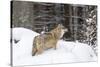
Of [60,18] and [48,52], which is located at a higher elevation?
[60,18]

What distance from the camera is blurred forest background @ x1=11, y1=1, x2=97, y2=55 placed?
2.38m

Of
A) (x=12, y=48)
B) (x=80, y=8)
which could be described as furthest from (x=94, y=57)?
(x=12, y=48)

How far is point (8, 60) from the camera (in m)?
2.33

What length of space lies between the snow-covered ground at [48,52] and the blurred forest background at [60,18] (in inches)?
2.8

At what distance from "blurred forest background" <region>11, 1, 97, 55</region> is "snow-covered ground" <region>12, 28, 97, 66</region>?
0.23 feet

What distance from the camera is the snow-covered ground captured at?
2354 millimetres

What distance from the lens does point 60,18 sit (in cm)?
256

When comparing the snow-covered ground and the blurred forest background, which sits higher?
the blurred forest background

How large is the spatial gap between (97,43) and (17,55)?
1.12 metres

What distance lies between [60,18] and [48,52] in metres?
0.45

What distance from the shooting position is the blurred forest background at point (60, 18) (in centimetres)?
238

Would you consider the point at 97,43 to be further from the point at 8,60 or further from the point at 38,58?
the point at 8,60

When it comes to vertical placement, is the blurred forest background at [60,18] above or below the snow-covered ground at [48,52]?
above

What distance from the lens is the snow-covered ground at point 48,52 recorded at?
2.35 m
